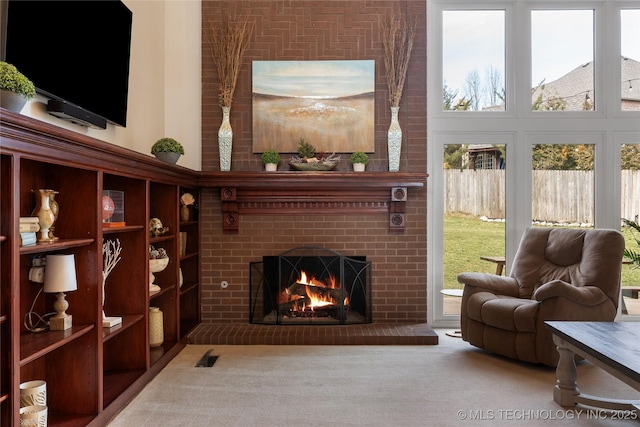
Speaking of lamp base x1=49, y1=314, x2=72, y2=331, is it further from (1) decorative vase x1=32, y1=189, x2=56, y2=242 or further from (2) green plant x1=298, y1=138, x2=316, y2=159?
(2) green plant x1=298, y1=138, x2=316, y2=159

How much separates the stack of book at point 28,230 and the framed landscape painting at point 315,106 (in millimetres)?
2549

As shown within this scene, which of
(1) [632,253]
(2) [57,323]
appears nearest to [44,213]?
(2) [57,323]

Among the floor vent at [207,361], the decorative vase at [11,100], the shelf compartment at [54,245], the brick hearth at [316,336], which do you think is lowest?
the floor vent at [207,361]

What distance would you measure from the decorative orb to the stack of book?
603 mm

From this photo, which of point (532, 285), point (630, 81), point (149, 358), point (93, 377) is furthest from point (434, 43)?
point (93, 377)

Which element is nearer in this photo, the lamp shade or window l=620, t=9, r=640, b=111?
the lamp shade

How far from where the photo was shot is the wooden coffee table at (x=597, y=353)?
221 centimetres

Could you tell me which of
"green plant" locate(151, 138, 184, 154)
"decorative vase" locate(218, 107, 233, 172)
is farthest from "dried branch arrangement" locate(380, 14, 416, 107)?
"green plant" locate(151, 138, 184, 154)

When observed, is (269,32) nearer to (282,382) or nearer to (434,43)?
(434,43)

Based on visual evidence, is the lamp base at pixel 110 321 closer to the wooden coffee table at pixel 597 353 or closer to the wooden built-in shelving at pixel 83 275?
the wooden built-in shelving at pixel 83 275

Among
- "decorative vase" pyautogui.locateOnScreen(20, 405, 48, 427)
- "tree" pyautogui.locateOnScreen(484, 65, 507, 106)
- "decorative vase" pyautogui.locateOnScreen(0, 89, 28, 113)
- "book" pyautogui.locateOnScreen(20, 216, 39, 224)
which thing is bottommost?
"decorative vase" pyautogui.locateOnScreen(20, 405, 48, 427)

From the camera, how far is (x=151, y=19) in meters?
4.18

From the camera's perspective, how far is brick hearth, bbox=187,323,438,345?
13.3ft

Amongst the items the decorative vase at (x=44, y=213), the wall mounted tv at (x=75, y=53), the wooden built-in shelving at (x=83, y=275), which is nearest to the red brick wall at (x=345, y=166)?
the wooden built-in shelving at (x=83, y=275)
